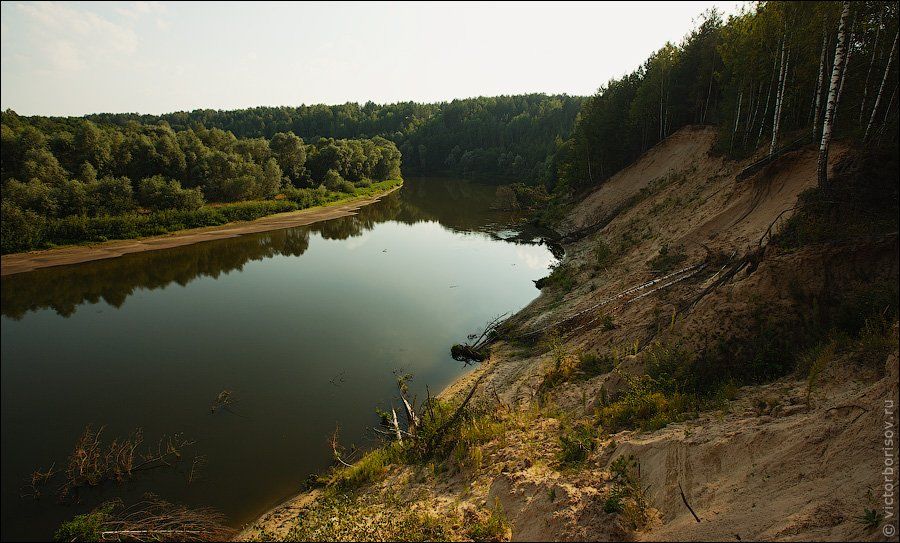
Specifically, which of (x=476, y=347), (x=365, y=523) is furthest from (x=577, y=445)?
(x=476, y=347)

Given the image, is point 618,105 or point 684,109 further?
point 618,105

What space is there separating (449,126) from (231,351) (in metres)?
125

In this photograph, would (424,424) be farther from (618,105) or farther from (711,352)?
(618,105)

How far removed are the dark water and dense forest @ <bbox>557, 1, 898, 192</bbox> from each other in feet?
50.0

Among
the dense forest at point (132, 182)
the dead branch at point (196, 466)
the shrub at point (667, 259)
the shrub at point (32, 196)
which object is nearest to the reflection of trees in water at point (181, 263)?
the dense forest at point (132, 182)

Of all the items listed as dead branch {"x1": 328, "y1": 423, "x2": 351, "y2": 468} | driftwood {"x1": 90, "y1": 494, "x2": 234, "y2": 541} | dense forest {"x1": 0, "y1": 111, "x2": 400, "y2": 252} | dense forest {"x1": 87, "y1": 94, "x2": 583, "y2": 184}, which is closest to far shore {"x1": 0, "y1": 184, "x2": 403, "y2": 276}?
dense forest {"x1": 0, "y1": 111, "x2": 400, "y2": 252}

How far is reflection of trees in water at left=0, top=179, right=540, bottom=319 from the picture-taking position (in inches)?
1032

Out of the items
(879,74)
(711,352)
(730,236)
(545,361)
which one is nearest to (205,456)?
(545,361)

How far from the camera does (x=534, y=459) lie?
9000 mm

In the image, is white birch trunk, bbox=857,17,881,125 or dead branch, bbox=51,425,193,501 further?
white birch trunk, bbox=857,17,881,125

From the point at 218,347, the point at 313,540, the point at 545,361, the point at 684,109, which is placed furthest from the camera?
the point at 684,109

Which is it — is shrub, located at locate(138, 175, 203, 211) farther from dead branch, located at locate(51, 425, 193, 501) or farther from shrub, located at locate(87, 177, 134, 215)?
dead branch, located at locate(51, 425, 193, 501)

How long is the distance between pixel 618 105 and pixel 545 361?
38231mm

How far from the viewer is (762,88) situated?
24969 millimetres
